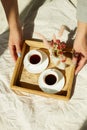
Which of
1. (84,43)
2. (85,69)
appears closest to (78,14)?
(84,43)

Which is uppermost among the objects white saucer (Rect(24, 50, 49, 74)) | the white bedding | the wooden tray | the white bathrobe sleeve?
the white bathrobe sleeve

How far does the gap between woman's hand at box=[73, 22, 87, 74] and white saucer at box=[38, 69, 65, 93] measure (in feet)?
0.24

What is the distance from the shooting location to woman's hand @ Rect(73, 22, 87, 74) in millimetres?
947

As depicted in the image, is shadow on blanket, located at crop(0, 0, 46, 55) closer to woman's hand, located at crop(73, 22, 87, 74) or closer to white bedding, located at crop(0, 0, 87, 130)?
white bedding, located at crop(0, 0, 87, 130)

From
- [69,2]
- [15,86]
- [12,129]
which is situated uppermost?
[69,2]

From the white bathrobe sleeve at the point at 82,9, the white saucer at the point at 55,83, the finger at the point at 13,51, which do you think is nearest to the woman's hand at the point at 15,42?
the finger at the point at 13,51

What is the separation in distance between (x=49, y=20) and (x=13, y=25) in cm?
18

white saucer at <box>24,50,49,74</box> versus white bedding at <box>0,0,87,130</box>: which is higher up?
white saucer at <box>24,50,49,74</box>

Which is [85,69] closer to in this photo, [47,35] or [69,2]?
[47,35]

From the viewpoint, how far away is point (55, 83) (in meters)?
0.96

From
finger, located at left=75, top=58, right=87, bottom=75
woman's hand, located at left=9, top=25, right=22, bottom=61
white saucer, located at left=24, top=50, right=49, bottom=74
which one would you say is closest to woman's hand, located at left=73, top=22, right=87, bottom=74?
finger, located at left=75, top=58, right=87, bottom=75

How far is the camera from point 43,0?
48.6 inches

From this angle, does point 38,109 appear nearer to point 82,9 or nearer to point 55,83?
point 55,83

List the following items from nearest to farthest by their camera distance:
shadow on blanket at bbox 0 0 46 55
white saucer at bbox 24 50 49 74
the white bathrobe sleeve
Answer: the white bathrobe sleeve
white saucer at bbox 24 50 49 74
shadow on blanket at bbox 0 0 46 55
